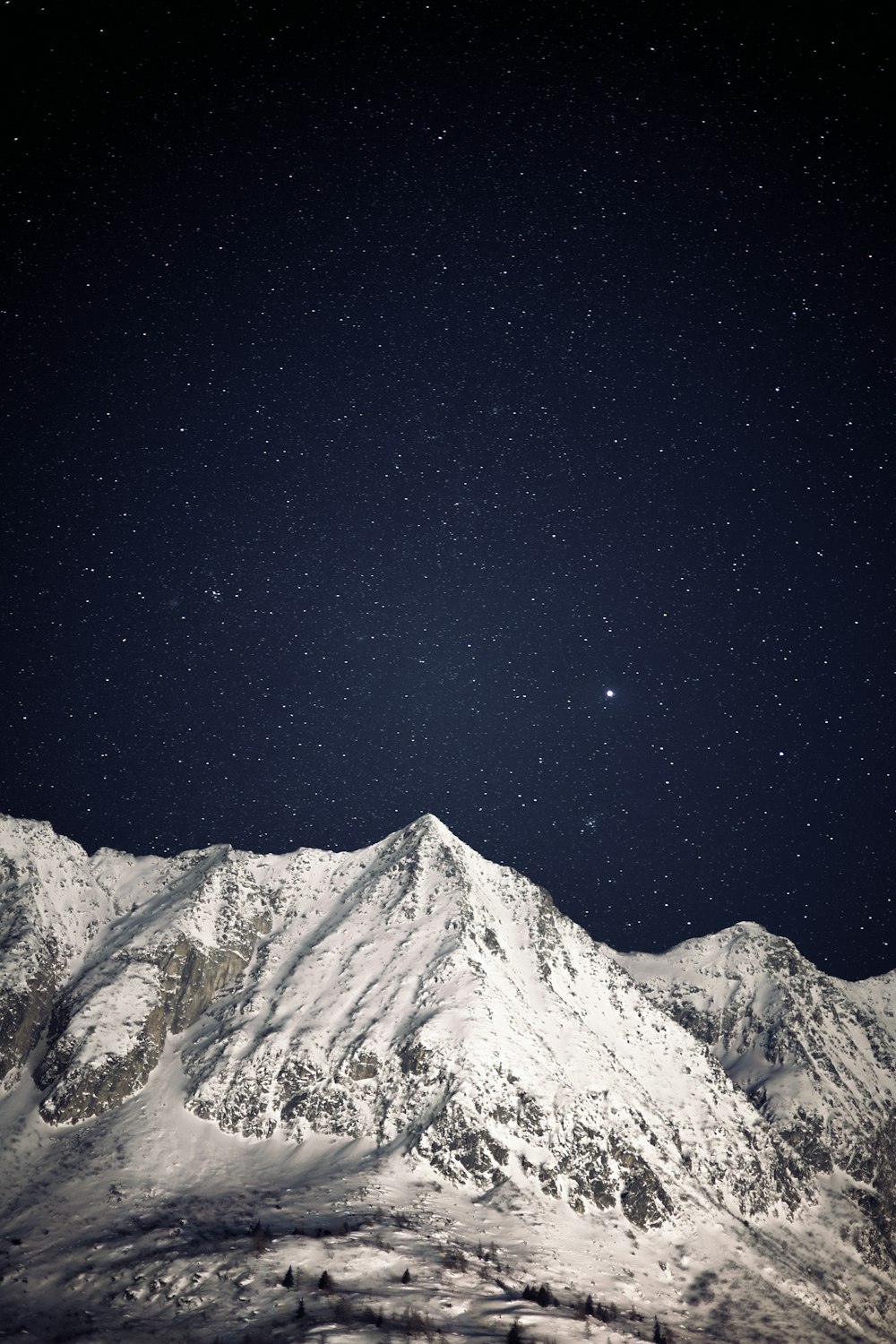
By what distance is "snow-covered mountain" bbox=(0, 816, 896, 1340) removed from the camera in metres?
98.2

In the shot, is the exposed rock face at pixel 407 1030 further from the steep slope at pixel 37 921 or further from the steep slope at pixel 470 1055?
the steep slope at pixel 37 921

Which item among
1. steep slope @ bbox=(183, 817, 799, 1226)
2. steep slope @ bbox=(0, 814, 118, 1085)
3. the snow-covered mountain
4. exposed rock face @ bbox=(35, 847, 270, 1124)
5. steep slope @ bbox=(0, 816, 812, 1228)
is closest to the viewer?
the snow-covered mountain

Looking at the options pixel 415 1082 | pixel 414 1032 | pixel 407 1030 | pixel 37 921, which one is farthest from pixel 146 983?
pixel 415 1082

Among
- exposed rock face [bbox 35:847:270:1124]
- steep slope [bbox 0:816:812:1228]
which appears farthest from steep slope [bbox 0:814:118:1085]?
exposed rock face [bbox 35:847:270:1124]

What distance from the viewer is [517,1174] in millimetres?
103250

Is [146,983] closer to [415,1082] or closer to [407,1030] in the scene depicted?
[407,1030]

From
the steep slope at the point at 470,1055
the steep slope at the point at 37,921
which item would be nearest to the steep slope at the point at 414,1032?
the steep slope at the point at 470,1055

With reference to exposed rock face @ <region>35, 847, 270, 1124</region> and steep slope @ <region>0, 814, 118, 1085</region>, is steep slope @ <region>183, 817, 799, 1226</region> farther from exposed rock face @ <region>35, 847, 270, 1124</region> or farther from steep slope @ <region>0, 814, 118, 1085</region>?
steep slope @ <region>0, 814, 118, 1085</region>

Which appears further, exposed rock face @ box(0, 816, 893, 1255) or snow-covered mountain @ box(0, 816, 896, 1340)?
exposed rock face @ box(0, 816, 893, 1255)

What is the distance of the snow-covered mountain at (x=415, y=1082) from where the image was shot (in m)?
98.2

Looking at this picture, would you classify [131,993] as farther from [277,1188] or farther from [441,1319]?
[441,1319]

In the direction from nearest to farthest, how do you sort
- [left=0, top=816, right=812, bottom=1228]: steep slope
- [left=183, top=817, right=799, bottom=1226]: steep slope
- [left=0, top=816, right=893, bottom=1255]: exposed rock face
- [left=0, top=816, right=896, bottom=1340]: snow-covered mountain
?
[left=0, top=816, right=896, bottom=1340]: snow-covered mountain → [left=183, top=817, right=799, bottom=1226]: steep slope → [left=0, top=816, right=812, bottom=1228]: steep slope → [left=0, top=816, right=893, bottom=1255]: exposed rock face

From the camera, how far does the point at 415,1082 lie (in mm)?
117562

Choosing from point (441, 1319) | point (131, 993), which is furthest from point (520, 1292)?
point (131, 993)
